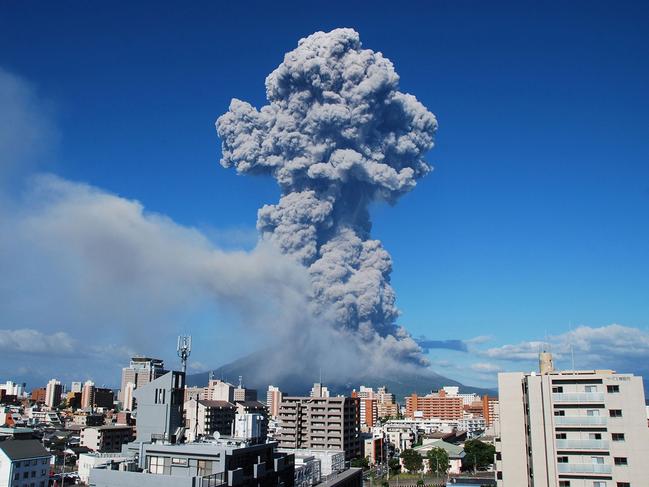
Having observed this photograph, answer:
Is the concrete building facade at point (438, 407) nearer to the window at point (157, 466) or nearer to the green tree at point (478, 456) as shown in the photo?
the green tree at point (478, 456)

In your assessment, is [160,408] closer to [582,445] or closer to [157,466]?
[157,466]

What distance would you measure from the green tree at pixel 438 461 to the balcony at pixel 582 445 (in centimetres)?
4849

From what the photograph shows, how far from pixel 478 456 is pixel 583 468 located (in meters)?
49.1

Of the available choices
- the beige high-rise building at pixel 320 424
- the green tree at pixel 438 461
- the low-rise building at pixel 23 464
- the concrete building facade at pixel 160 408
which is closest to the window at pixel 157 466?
the concrete building facade at pixel 160 408

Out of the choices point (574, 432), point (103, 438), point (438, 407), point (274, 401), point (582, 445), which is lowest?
point (103, 438)

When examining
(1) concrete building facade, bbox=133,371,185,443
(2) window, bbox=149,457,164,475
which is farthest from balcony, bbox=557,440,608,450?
(2) window, bbox=149,457,164,475

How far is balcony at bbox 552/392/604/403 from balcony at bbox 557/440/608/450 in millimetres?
1713

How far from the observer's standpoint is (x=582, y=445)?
25.4m

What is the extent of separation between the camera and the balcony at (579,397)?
84.0 ft

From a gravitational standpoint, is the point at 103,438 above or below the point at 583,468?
below

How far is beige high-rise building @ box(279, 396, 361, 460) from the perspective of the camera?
69.9 m

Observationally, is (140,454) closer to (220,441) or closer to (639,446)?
(220,441)

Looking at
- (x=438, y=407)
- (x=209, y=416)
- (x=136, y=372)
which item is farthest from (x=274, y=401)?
(x=209, y=416)

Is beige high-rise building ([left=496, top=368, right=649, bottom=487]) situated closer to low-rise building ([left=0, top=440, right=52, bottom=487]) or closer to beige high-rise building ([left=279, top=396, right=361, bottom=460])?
low-rise building ([left=0, top=440, right=52, bottom=487])
